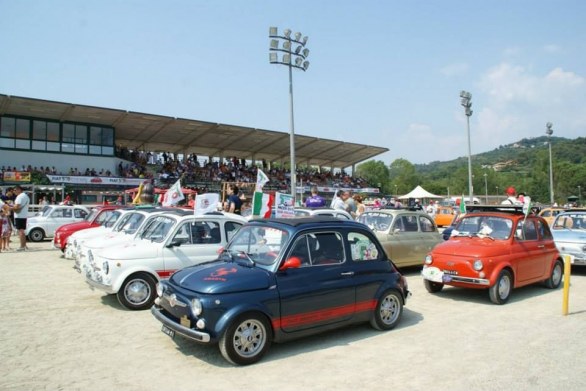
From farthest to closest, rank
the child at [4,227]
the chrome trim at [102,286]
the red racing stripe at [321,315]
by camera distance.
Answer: the child at [4,227] → the chrome trim at [102,286] → the red racing stripe at [321,315]

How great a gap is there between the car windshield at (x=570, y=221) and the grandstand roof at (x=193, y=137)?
2632cm

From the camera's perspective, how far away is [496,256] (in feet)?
27.3

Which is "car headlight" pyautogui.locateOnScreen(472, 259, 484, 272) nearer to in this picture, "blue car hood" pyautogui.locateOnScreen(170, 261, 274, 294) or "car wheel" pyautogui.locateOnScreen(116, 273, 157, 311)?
"blue car hood" pyautogui.locateOnScreen(170, 261, 274, 294)

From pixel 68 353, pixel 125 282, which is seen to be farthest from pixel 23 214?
pixel 68 353

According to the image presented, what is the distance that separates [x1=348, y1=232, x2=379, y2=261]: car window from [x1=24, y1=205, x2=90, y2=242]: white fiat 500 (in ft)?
53.7

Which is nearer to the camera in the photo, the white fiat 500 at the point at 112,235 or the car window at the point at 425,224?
the white fiat 500 at the point at 112,235

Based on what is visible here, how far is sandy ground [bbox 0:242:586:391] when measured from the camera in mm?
4805

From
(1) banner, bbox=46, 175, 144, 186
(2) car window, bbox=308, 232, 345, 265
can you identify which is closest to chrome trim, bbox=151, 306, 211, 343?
(2) car window, bbox=308, 232, 345, 265

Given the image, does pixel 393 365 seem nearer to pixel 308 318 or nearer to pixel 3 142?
pixel 308 318

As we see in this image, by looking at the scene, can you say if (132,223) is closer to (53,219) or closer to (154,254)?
(154,254)

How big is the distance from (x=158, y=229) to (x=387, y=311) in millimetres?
4678

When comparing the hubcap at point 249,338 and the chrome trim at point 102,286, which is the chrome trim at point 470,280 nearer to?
the hubcap at point 249,338

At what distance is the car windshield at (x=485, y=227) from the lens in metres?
9.05

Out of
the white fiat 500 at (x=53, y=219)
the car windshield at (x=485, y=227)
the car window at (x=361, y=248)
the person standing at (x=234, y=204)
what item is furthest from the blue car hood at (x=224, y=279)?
the white fiat 500 at (x=53, y=219)
